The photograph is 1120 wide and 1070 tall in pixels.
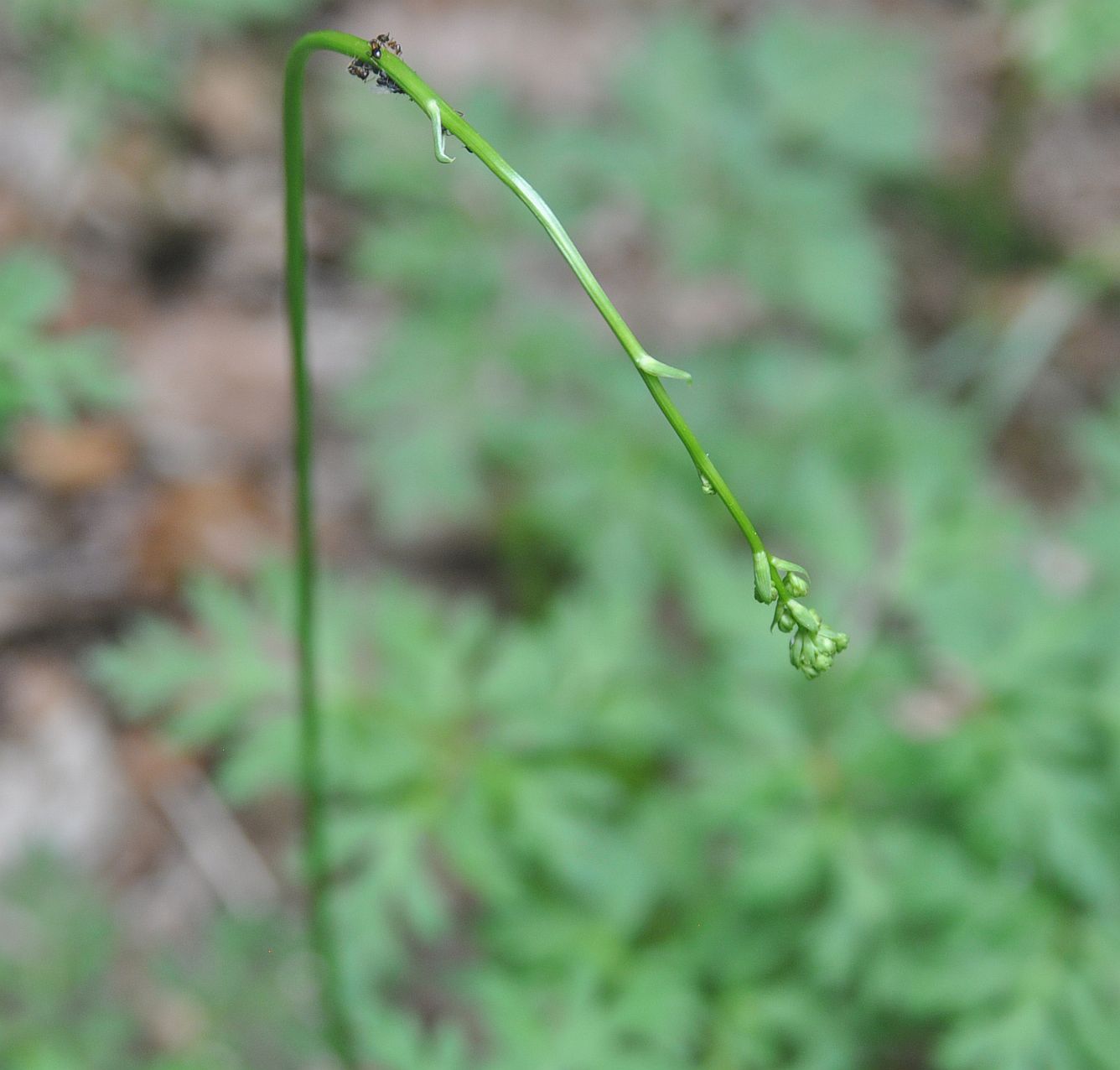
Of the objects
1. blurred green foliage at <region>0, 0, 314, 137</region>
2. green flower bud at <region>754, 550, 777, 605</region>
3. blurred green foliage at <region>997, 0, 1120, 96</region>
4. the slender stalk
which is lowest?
green flower bud at <region>754, 550, 777, 605</region>

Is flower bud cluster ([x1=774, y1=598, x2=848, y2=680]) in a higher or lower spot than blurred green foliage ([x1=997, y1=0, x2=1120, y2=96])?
lower

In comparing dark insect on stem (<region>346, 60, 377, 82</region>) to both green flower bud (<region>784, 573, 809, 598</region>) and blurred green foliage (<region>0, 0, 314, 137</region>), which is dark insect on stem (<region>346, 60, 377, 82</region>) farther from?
blurred green foliage (<region>0, 0, 314, 137</region>)

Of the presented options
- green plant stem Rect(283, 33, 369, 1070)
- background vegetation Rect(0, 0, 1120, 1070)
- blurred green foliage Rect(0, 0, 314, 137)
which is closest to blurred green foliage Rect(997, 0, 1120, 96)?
background vegetation Rect(0, 0, 1120, 1070)

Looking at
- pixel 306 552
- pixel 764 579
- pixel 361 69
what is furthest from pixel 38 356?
pixel 764 579

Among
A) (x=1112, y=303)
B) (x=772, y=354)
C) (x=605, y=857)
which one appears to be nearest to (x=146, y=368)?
(x=772, y=354)

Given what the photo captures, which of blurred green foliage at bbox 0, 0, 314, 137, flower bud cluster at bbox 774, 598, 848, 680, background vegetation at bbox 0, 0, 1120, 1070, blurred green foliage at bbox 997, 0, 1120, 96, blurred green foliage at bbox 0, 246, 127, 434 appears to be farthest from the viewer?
blurred green foliage at bbox 0, 0, 314, 137

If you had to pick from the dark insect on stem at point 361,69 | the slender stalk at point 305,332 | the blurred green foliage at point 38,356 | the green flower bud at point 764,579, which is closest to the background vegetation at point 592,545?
the blurred green foliage at point 38,356

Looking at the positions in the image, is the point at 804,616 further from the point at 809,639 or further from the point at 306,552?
the point at 306,552

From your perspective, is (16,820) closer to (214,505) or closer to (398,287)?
(214,505)
